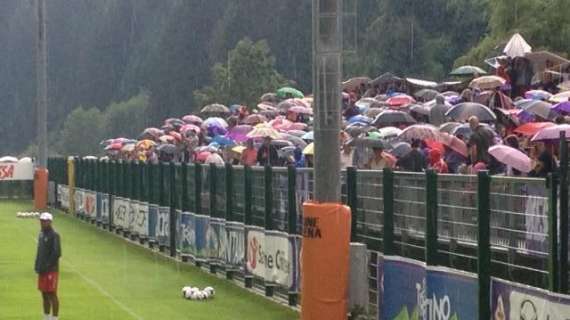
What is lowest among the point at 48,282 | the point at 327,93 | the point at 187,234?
the point at 48,282

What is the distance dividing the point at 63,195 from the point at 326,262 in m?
38.1

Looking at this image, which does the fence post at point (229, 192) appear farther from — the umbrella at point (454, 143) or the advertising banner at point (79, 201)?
the advertising banner at point (79, 201)

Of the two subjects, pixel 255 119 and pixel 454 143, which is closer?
pixel 454 143

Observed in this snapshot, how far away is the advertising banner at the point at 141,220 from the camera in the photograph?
31.6 metres

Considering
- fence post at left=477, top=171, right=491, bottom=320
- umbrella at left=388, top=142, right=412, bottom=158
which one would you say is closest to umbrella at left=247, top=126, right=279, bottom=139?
umbrella at left=388, top=142, right=412, bottom=158

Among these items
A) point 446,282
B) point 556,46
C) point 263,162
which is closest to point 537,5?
point 556,46

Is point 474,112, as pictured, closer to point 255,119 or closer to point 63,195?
point 255,119

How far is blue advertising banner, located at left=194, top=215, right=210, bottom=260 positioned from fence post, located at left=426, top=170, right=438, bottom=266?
454 inches

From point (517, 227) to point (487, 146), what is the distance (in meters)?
7.20

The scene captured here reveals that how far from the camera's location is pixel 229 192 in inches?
920

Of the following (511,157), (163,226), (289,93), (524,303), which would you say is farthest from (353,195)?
(289,93)

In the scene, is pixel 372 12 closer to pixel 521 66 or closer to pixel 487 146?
pixel 521 66

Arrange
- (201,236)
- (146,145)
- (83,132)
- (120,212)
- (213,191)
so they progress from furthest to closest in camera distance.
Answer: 1. (83,132)
2. (146,145)
3. (120,212)
4. (201,236)
5. (213,191)

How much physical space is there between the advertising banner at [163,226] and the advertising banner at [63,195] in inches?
820
